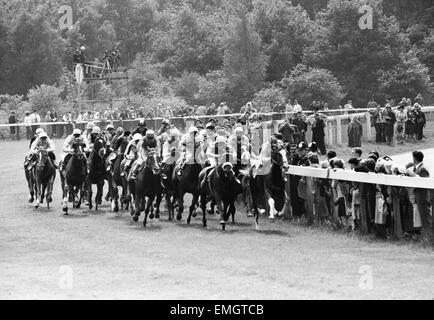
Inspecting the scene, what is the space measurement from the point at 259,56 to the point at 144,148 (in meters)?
44.2

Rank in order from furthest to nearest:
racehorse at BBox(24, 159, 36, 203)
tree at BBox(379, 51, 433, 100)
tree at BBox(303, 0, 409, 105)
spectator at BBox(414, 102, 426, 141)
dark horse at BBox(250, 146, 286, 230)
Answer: tree at BBox(303, 0, 409, 105) → tree at BBox(379, 51, 433, 100) → spectator at BBox(414, 102, 426, 141) → racehorse at BBox(24, 159, 36, 203) → dark horse at BBox(250, 146, 286, 230)

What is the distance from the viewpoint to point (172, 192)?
79.9 ft

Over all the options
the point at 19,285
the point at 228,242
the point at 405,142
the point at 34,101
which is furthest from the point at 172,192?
the point at 34,101

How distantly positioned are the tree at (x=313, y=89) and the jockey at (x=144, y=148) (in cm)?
3425

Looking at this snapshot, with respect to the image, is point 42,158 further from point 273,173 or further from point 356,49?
point 356,49

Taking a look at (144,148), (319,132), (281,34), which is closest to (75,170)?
(144,148)

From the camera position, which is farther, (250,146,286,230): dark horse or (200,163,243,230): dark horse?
(250,146,286,230): dark horse

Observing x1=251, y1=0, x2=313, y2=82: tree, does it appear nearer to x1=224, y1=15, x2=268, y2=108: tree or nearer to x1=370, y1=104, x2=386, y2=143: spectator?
x1=224, y1=15, x2=268, y2=108: tree

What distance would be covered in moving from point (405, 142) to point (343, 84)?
26.2m

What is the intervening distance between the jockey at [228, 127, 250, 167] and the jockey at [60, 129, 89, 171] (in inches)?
172

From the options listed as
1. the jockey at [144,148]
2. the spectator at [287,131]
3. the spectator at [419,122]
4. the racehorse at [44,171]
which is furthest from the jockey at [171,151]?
the spectator at [419,122]

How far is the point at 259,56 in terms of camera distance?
66.9m

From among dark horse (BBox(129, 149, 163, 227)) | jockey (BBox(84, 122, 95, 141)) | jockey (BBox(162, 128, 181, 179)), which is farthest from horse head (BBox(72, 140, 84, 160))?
dark horse (BBox(129, 149, 163, 227))

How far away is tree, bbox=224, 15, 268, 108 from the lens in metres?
Result: 65.2
